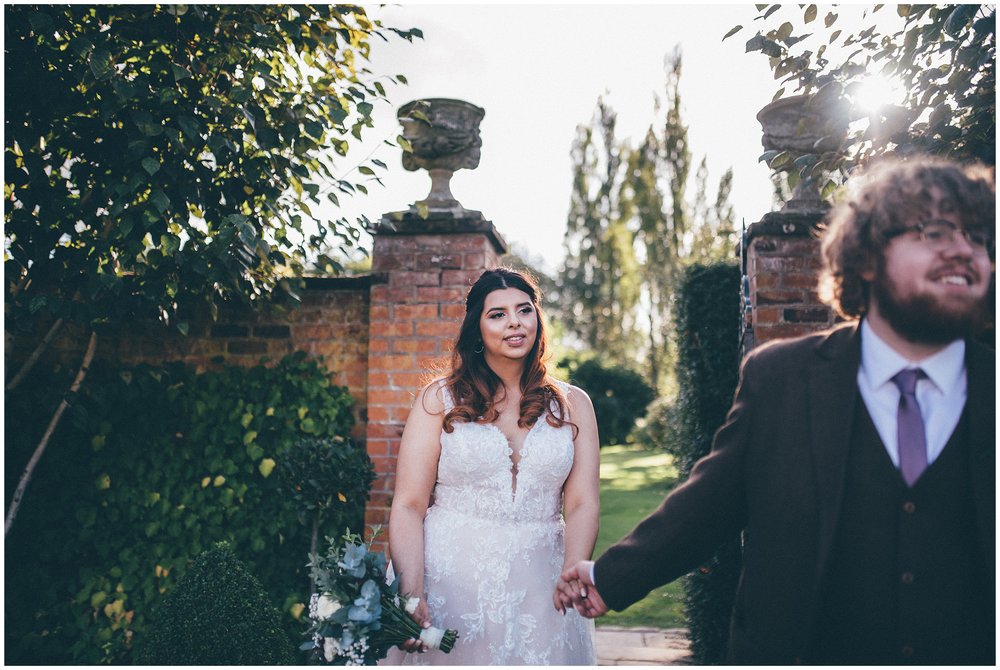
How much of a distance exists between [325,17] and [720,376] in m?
2.65

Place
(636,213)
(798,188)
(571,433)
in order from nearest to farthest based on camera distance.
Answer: (571,433) < (798,188) < (636,213)

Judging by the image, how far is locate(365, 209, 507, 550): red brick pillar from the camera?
3.63m

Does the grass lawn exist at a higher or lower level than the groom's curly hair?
lower

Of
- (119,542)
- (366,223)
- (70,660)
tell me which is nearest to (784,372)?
(366,223)

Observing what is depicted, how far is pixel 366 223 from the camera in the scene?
3652 mm

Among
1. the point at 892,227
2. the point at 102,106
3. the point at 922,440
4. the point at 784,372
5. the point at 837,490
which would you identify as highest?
the point at 102,106

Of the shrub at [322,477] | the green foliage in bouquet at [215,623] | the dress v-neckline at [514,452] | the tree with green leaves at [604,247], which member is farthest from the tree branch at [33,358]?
the tree with green leaves at [604,247]

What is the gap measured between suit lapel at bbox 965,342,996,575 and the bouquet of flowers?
1498 millimetres

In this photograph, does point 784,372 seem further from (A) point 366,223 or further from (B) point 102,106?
(B) point 102,106

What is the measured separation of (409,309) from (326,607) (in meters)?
1.86

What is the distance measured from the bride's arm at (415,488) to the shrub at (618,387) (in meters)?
15.3

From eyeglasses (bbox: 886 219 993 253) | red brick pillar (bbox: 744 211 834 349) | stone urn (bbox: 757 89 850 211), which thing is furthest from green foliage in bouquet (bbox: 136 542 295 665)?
stone urn (bbox: 757 89 850 211)

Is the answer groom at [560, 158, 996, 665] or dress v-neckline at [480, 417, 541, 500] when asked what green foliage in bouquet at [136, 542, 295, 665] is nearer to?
dress v-neckline at [480, 417, 541, 500]

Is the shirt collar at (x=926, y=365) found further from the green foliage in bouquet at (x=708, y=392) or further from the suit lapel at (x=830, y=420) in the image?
the green foliage in bouquet at (x=708, y=392)
